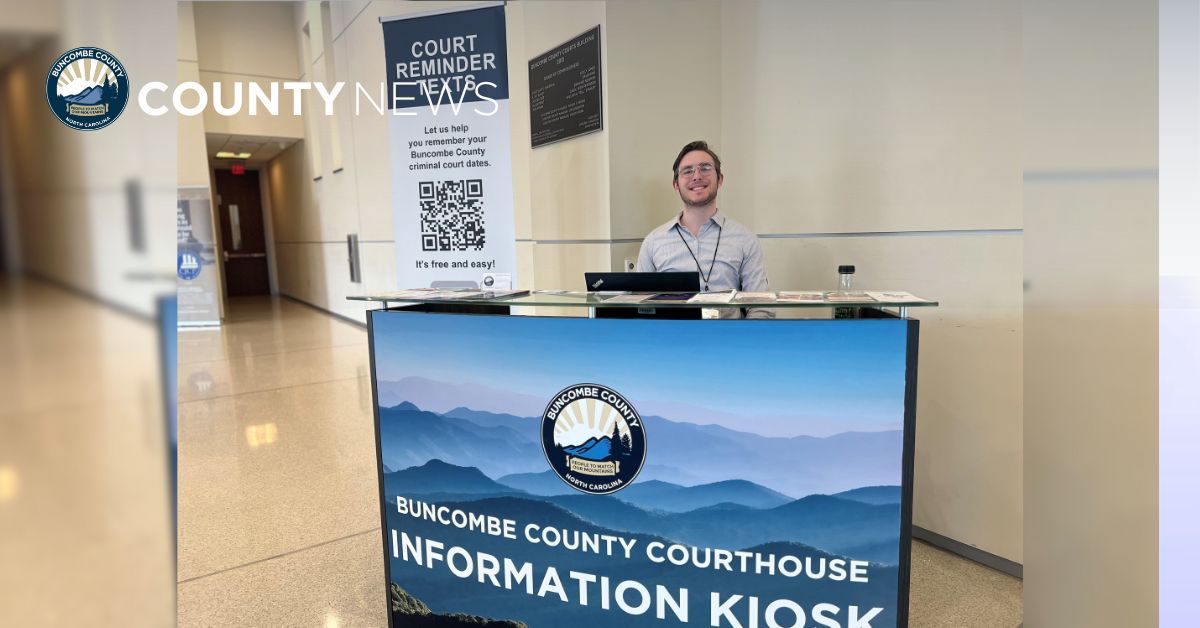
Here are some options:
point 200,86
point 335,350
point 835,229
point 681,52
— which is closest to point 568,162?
point 681,52

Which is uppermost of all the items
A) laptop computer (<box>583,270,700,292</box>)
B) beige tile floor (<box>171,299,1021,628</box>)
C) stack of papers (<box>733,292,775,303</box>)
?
laptop computer (<box>583,270,700,292</box>)

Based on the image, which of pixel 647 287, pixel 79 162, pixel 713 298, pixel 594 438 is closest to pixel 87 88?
pixel 79 162

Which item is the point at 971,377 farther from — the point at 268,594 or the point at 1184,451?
the point at 268,594

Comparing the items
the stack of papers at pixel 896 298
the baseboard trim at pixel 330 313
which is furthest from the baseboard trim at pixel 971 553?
the baseboard trim at pixel 330 313

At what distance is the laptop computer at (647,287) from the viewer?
1.50 m

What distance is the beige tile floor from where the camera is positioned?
200 centimetres

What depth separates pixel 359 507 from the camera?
2803 millimetres

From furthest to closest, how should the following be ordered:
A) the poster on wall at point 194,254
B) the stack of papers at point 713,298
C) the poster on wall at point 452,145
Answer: the poster on wall at point 194,254 → the poster on wall at point 452,145 → the stack of papers at point 713,298

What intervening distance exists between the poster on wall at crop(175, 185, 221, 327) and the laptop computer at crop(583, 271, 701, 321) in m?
8.24

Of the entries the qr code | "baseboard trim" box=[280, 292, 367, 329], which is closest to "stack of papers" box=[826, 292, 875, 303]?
the qr code

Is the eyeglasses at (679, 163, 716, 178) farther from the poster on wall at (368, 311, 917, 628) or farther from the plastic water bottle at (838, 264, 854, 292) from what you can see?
the poster on wall at (368, 311, 917, 628)

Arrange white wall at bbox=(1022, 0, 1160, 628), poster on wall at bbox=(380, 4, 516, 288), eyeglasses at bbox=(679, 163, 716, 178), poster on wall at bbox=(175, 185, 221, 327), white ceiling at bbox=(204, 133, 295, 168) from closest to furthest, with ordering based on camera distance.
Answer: white wall at bbox=(1022, 0, 1160, 628) < eyeglasses at bbox=(679, 163, 716, 178) < poster on wall at bbox=(380, 4, 516, 288) < poster on wall at bbox=(175, 185, 221, 327) < white ceiling at bbox=(204, 133, 295, 168)

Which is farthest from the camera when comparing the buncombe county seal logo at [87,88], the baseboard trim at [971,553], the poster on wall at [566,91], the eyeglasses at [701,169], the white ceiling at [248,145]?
the white ceiling at [248,145]

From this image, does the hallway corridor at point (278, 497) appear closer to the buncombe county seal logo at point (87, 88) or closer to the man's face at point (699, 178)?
the buncombe county seal logo at point (87, 88)
